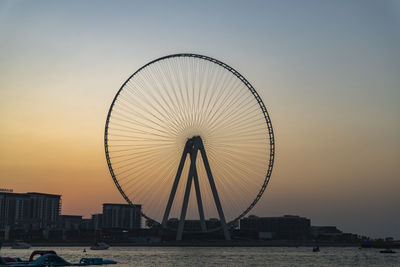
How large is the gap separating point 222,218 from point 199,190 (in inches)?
445

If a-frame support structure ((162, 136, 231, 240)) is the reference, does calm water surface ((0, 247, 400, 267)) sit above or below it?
below

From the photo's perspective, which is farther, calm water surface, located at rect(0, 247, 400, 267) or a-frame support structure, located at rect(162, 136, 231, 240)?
a-frame support structure, located at rect(162, 136, 231, 240)

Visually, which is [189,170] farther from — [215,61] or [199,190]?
[215,61]

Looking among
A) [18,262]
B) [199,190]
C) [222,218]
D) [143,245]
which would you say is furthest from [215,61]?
[143,245]

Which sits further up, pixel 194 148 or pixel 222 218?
pixel 194 148

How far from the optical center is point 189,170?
109 m

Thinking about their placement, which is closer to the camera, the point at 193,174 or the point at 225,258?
the point at 225,258

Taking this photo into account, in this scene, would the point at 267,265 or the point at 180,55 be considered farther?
the point at 180,55

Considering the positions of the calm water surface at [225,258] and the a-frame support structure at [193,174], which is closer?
the calm water surface at [225,258]

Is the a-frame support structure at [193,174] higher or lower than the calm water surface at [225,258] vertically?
higher

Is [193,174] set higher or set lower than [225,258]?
higher

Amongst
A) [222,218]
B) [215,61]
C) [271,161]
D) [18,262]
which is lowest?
[18,262]

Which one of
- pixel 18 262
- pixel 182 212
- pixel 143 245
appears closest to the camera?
pixel 18 262

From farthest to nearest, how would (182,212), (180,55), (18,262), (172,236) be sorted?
1. (172,236)
2. (182,212)
3. (180,55)
4. (18,262)
